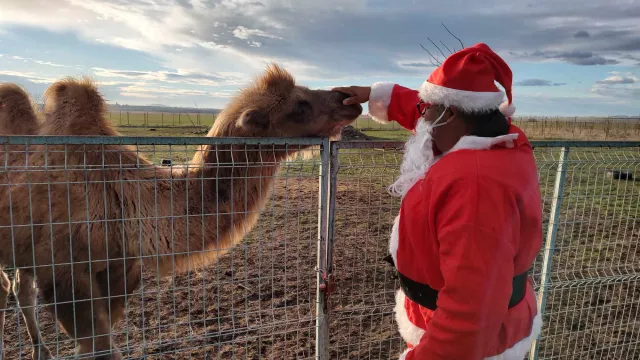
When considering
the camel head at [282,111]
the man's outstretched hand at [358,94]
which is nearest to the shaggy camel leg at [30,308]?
the camel head at [282,111]

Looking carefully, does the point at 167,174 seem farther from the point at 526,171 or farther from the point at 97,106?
the point at 526,171

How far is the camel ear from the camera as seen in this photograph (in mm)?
4047

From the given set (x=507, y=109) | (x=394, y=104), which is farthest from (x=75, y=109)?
(x=507, y=109)

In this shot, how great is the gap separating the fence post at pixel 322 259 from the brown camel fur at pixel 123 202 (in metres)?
0.35

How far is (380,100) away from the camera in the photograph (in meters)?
3.23

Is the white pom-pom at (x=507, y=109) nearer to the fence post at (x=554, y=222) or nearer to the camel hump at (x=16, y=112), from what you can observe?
the fence post at (x=554, y=222)

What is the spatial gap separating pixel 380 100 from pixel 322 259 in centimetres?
124

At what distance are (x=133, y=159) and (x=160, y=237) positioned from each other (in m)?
0.87

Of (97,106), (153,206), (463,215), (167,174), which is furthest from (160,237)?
(463,215)

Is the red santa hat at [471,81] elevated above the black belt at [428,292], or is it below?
above

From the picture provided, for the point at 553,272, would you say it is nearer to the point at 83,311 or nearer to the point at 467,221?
the point at 467,221

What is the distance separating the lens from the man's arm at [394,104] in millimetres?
3090

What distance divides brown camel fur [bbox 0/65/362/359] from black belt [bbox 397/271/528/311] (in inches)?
57.2

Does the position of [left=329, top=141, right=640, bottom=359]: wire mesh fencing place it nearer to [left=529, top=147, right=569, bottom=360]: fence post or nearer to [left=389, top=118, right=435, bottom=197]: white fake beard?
[left=529, top=147, right=569, bottom=360]: fence post
